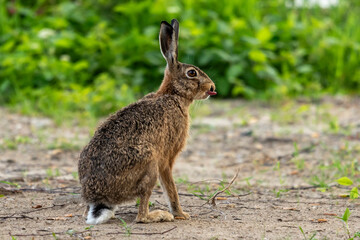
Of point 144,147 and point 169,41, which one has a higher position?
point 169,41

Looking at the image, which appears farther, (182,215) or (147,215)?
(182,215)

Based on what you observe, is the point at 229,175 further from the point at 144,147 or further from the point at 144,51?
the point at 144,51

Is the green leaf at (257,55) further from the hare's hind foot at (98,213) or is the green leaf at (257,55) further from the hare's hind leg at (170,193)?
the hare's hind foot at (98,213)

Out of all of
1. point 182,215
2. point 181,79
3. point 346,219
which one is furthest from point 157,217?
point 346,219

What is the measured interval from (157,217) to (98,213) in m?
0.45

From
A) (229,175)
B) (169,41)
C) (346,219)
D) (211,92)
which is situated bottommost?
(229,175)

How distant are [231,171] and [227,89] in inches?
154

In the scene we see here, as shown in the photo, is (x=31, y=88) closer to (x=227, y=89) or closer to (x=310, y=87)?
(x=227, y=89)

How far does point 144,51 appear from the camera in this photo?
1014 centimetres

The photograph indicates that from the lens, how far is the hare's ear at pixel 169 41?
172 inches

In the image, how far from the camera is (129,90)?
9242mm

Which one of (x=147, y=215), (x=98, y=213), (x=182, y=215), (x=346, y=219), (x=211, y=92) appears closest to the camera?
(x=346, y=219)

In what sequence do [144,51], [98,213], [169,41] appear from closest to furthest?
1. [98,213]
2. [169,41]
3. [144,51]

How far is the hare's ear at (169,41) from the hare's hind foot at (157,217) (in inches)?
47.4
